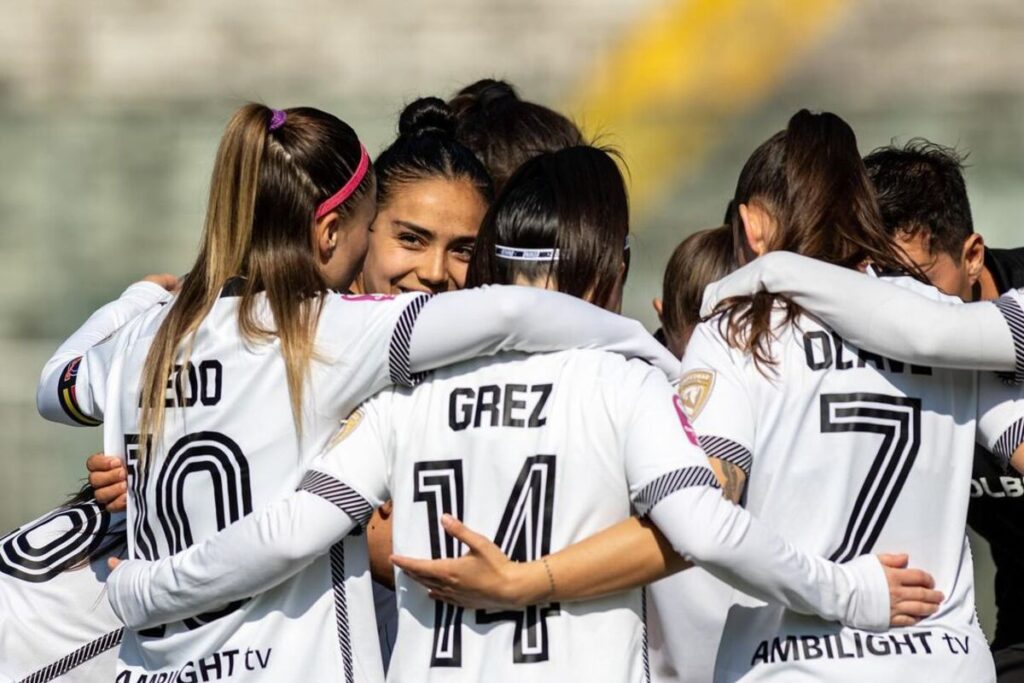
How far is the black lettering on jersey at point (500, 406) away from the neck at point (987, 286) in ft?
4.45

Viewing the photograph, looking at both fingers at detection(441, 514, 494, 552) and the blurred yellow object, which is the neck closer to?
fingers at detection(441, 514, 494, 552)

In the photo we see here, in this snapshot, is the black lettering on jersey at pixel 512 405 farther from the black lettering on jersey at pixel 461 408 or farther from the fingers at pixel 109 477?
the fingers at pixel 109 477

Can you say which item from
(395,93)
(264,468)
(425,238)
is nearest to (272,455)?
(264,468)

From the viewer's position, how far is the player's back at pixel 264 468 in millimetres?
2398

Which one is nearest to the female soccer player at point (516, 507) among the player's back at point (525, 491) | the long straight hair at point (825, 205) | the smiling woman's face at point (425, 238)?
the player's back at point (525, 491)

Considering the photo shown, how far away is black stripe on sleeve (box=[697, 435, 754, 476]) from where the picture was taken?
2.40 m

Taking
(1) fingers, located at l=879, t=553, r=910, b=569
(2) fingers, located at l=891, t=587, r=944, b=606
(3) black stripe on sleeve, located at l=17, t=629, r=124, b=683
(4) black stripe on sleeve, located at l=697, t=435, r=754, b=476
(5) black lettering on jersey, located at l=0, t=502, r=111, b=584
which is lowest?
(3) black stripe on sleeve, located at l=17, t=629, r=124, b=683

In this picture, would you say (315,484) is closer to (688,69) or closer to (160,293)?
(160,293)

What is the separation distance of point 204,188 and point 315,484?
161 inches

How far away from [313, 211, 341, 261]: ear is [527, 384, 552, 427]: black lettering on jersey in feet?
1.44

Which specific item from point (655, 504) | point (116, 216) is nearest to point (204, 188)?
point (116, 216)

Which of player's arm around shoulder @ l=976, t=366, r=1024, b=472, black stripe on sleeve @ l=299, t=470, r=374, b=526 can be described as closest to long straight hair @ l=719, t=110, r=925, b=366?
player's arm around shoulder @ l=976, t=366, r=1024, b=472

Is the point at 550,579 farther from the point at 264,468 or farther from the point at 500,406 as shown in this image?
the point at 264,468

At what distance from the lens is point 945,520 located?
2.49 metres
